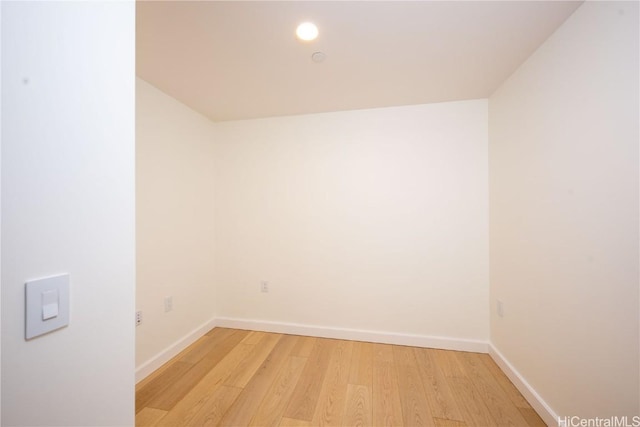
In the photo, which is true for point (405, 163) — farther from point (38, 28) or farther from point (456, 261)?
point (38, 28)

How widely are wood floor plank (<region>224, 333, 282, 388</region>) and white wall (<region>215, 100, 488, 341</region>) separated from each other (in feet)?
0.70

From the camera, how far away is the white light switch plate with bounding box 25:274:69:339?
0.48m

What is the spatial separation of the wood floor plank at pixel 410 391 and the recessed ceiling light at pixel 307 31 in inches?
89.8

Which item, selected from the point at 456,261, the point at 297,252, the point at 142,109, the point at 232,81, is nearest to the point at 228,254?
the point at 297,252

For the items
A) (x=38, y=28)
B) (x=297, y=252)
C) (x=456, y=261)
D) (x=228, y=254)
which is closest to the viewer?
(x=38, y=28)

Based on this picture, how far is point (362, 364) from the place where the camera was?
1.94 meters

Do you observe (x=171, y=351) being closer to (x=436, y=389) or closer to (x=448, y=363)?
(x=436, y=389)

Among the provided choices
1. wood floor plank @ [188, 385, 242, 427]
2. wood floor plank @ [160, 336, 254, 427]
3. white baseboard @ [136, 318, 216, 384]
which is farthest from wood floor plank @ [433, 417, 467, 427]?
white baseboard @ [136, 318, 216, 384]

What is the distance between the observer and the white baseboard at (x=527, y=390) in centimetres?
136

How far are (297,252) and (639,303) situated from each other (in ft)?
6.99

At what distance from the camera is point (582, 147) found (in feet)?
3.84

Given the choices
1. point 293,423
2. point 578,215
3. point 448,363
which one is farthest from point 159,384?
point 578,215

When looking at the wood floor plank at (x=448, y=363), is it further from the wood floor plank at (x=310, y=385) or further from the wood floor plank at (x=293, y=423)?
the wood floor plank at (x=293, y=423)

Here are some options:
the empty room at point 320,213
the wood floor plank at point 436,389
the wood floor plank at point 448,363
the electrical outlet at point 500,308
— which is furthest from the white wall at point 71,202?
the electrical outlet at point 500,308
